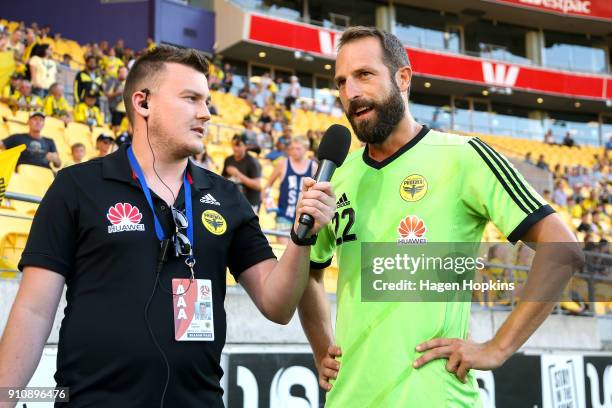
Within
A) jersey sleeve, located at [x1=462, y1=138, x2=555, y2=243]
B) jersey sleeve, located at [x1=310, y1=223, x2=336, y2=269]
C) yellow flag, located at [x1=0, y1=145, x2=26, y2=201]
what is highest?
yellow flag, located at [x1=0, y1=145, x2=26, y2=201]

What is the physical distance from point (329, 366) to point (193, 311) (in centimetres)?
54

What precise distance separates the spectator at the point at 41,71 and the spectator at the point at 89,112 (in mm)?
537

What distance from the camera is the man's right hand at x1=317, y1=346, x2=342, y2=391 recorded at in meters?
2.37

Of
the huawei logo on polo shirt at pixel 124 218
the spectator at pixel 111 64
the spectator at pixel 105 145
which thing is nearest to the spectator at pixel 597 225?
the spectator at pixel 105 145

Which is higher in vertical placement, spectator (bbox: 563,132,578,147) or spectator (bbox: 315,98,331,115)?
spectator (bbox: 563,132,578,147)

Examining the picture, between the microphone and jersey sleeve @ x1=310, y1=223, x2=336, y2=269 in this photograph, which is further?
jersey sleeve @ x1=310, y1=223, x2=336, y2=269

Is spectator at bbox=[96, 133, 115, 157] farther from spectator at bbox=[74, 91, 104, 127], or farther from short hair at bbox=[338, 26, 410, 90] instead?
short hair at bbox=[338, 26, 410, 90]

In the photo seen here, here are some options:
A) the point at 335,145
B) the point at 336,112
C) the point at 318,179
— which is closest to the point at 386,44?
the point at 335,145

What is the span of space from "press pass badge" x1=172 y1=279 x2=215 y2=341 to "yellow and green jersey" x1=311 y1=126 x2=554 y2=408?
0.47 m

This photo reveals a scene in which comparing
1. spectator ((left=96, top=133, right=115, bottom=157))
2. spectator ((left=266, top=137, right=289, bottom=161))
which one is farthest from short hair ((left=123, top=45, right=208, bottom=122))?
spectator ((left=266, top=137, right=289, bottom=161))

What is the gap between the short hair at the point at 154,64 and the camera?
2410 mm

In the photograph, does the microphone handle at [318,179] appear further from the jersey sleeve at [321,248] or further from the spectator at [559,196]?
the spectator at [559,196]

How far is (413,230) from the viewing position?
232 cm

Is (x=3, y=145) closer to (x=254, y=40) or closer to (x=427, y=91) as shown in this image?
(x=254, y=40)
